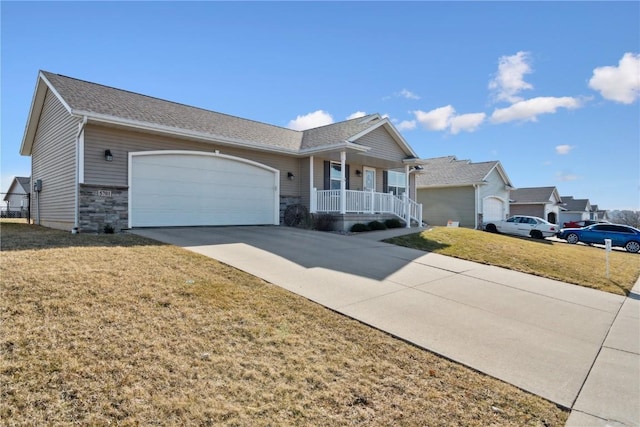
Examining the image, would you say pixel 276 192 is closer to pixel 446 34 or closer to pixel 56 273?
pixel 446 34

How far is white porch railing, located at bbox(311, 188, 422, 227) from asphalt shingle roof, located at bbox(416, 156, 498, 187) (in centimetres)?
865

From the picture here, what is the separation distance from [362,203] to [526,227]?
13559 mm

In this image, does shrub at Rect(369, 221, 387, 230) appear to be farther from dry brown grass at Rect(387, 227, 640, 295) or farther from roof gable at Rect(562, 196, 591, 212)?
roof gable at Rect(562, 196, 591, 212)

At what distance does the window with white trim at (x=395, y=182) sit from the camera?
20.5 meters

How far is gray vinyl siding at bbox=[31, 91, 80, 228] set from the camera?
11180mm

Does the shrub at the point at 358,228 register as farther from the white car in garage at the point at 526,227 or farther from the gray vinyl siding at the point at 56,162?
the white car in garage at the point at 526,227

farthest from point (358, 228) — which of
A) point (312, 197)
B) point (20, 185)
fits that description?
point (20, 185)

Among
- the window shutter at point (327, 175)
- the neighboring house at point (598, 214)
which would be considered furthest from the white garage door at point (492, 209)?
the neighboring house at point (598, 214)

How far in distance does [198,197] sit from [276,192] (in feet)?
11.6

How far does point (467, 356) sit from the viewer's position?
13.7ft

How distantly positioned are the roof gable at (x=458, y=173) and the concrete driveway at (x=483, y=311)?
1811cm

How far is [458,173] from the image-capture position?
27.9 metres

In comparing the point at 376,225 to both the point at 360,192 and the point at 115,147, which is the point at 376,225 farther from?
the point at 115,147

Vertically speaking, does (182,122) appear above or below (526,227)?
above
